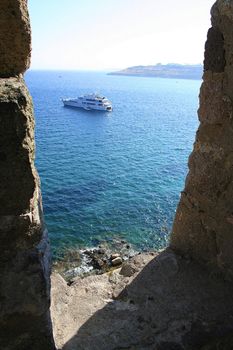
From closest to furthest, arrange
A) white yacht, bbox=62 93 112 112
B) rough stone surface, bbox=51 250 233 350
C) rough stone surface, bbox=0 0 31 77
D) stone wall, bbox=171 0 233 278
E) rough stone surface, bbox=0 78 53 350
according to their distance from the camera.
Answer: rough stone surface, bbox=0 78 53 350 → rough stone surface, bbox=0 0 31 77 → rough stone surface, bbox=51 250 233 350 → stone wall, bbox=171 0 233 278 → white yacht, bbox=62 93 112 112

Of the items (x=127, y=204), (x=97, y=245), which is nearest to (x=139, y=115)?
(x=127, y=204)

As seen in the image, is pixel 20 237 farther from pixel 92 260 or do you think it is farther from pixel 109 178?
pixel 109 178

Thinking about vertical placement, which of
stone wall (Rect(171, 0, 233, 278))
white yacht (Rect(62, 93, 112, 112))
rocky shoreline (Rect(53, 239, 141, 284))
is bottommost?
rocky shoreline (Rect(53, 239, 141, 284))

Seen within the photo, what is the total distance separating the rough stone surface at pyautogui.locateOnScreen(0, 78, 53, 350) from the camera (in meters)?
2.86

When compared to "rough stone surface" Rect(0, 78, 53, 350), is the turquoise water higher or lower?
lower

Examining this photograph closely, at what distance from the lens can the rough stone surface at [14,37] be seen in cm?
297

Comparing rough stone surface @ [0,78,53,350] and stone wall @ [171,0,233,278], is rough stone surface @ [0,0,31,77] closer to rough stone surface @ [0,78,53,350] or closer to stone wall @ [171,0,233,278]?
rough stone surface @ [0,78,53,350]

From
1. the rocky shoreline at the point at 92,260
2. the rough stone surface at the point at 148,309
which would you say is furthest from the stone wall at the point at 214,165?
the rocky shoreline at the point at 92,260

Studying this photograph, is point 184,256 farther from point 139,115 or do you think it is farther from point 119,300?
point 139,115

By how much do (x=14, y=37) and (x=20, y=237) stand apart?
1605 millimetres

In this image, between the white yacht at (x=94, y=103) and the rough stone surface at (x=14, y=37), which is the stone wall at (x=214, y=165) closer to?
the rough stone surface at (x=14, y=37)

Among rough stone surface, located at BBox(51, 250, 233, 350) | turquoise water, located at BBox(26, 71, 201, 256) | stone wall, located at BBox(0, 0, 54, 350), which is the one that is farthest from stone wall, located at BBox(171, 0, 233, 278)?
turquoise water, located at BBox(26, 71, 201, 256)

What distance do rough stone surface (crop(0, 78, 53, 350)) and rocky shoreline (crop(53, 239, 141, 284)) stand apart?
1328cm

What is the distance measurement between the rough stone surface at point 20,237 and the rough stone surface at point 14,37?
14 cm
